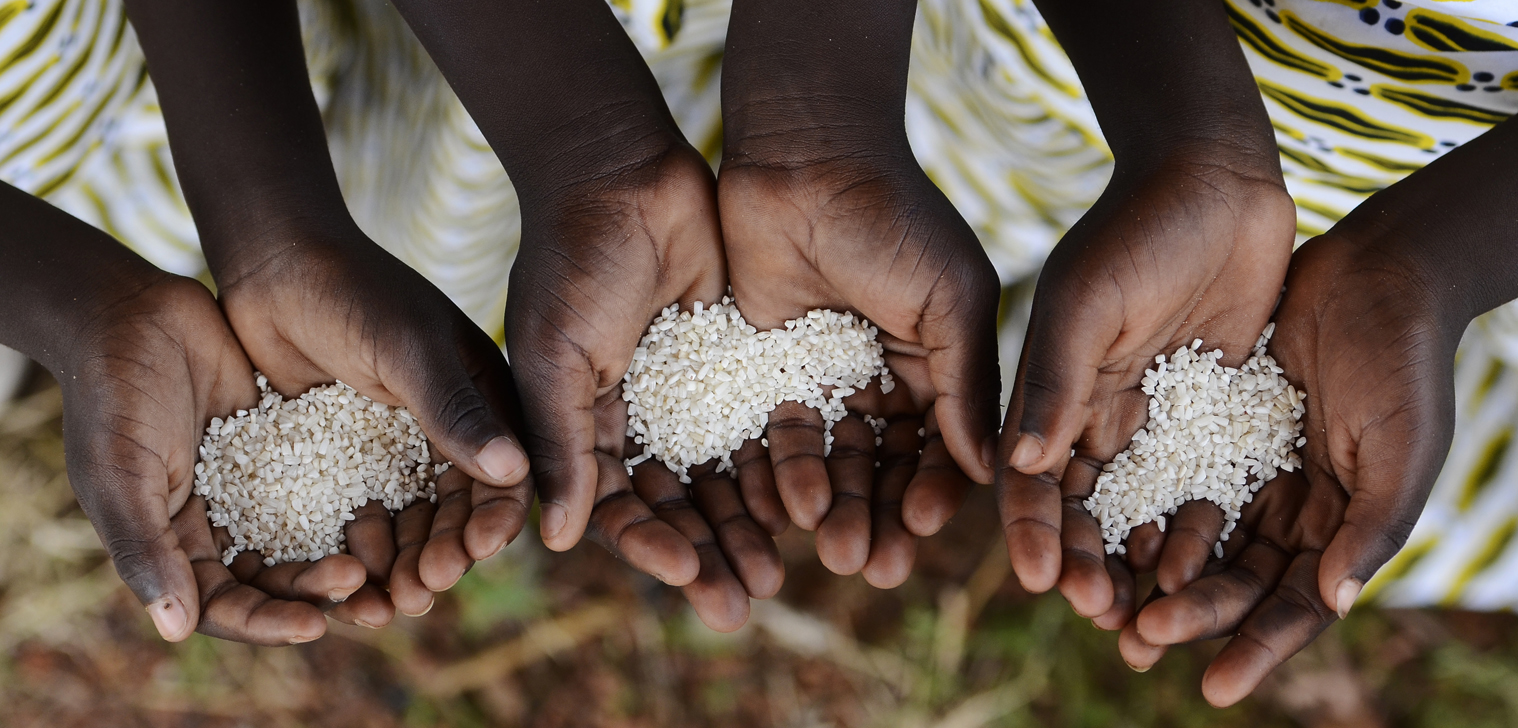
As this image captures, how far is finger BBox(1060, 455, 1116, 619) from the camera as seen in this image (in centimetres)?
141

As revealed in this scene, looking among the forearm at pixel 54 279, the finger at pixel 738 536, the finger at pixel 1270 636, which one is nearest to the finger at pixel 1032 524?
the finger at pixel 1270 636

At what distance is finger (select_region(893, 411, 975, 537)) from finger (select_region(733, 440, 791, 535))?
22cm

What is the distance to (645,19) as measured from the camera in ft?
5.58

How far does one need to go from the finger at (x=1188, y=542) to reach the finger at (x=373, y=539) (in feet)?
3.77

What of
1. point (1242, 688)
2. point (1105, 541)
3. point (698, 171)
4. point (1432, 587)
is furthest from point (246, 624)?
point (1432, 587)

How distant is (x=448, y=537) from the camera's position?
142 cm

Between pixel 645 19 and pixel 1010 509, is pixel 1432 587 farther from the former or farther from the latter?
pixel 645 19

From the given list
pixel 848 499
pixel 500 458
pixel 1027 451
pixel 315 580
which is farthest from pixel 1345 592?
pixel 315 580

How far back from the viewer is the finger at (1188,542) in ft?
4.77

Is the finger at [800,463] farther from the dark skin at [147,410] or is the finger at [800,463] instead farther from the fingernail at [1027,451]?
the dark skin at [147,410]

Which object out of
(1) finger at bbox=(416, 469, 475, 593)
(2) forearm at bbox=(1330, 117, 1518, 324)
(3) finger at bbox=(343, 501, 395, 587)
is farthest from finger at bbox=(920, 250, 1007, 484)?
(3) finger at bbox=(343, 501, 395, 587)

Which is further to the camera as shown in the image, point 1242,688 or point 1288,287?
point 1288,287

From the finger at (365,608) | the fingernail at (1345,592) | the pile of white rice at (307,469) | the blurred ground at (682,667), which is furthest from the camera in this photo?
the blurred ground at (682,667)

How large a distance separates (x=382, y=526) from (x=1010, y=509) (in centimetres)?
95
